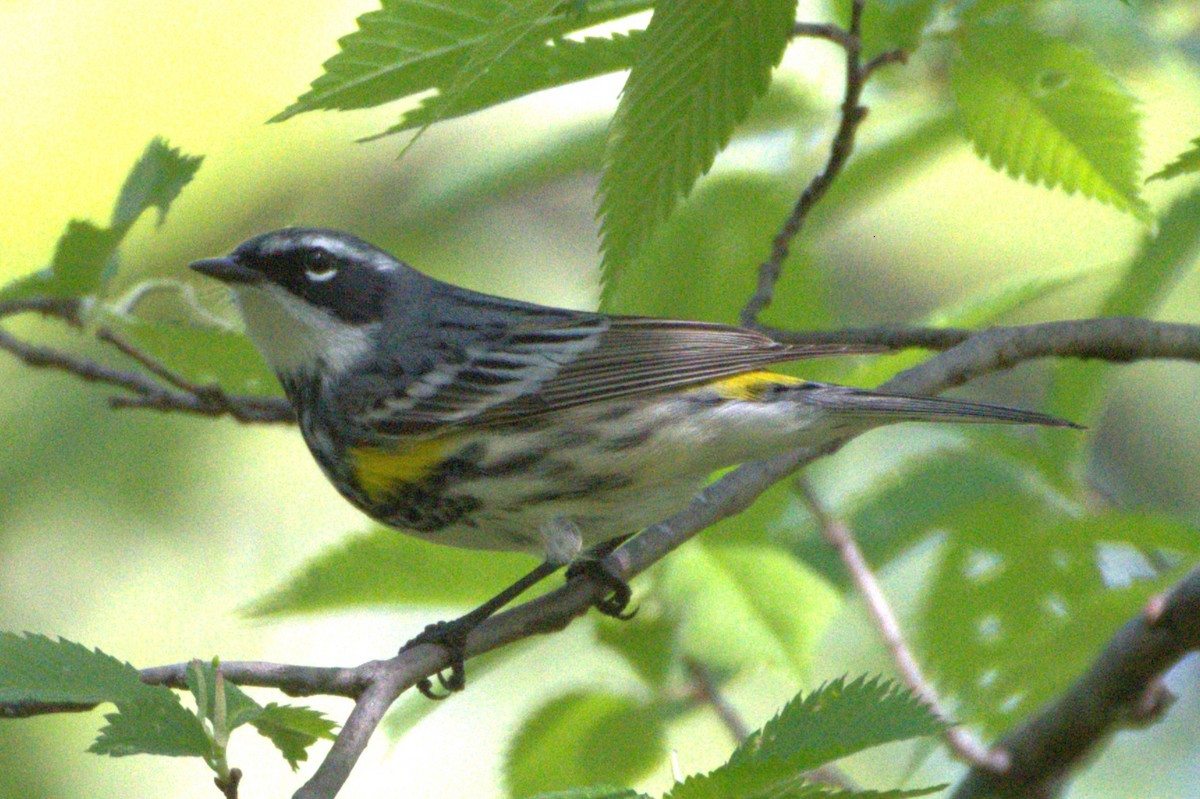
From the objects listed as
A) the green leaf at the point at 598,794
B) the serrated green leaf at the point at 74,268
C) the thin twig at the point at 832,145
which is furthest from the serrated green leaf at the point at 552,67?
the green leaf at the point at 598,794

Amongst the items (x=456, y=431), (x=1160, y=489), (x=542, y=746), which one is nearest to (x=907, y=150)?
(x=456, y=431)

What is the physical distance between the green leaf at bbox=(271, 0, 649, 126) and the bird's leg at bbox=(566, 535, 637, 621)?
1.11 metres

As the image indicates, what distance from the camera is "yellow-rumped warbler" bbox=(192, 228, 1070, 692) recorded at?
2584 mm

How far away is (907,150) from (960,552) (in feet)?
2.82

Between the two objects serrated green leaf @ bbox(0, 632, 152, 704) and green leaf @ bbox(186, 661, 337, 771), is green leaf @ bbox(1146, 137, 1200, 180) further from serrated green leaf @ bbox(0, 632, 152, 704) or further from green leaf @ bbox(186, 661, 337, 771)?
serrated green leaf @ bbox(0, 632, 152, 704)

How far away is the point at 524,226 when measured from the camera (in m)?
5.36

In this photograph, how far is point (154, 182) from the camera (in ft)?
6.97

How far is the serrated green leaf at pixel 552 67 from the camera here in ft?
6.39

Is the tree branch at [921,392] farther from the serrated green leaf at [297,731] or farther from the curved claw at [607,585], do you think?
the serrated green leaf at [297,731]

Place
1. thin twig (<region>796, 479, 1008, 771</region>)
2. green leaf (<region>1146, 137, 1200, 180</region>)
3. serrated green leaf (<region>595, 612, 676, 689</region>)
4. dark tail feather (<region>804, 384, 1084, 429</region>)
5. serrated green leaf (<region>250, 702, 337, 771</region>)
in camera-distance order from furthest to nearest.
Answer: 1. thin twig (<region>796, 479, 1008, 771</region>)
2. serrated green leaf (<region>595, 612, 676, 689</region>)
3. dark tail feather (<region>804, 384, 1084, 429</region>)
4. green leaf (<region>1146, 137, 1200, 180</region>)
5. serrated green leaf (<region>250, 702, 337, 771</region>)

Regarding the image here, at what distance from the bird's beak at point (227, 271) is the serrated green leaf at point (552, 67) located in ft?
2.97

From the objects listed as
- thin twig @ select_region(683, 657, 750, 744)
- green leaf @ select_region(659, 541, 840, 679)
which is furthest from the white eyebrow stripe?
thin twig @ select_region(683, 657, 750, 744)

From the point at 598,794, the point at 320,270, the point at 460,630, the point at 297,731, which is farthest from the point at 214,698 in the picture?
the point at 320,270

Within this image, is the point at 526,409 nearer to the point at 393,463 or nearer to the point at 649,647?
the point at 393,463
